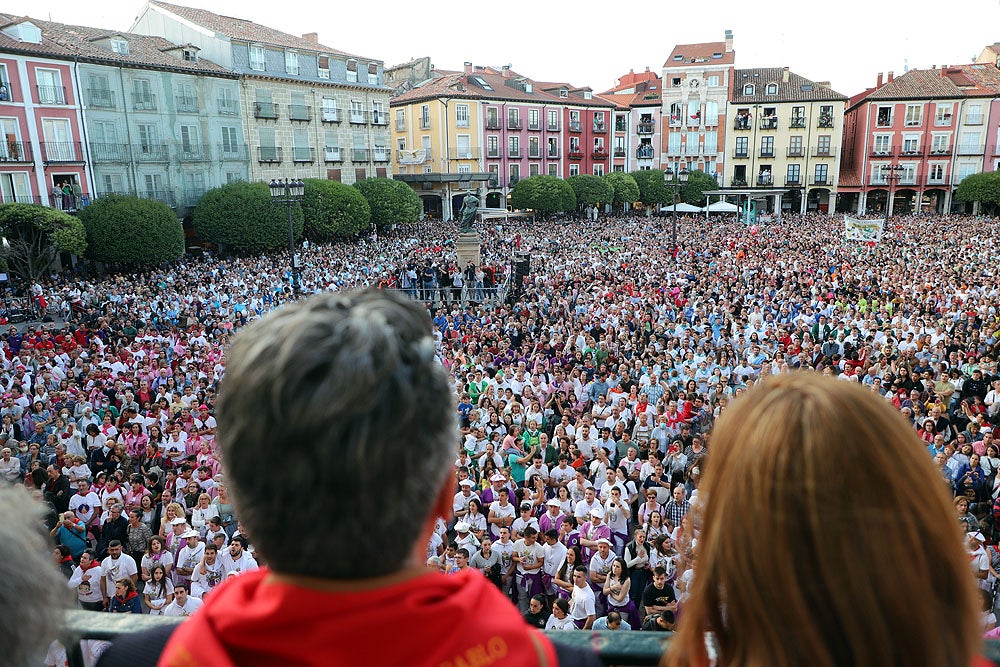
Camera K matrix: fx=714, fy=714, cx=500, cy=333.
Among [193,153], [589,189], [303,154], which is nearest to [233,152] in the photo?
[193,153]

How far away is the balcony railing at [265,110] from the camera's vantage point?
3862 cm

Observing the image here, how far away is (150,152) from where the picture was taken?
3388 centimetres

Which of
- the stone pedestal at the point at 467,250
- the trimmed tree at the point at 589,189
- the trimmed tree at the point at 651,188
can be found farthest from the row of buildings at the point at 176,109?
the trimmed tree at the point at 651,188

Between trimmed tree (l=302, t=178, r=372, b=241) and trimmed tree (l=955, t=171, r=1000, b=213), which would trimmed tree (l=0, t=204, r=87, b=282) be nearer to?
trimmed tree (l=302, t=178, r=372, b=241)

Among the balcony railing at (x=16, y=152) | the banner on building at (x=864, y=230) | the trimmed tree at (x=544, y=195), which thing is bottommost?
the banner on building at (x=864, y=230)

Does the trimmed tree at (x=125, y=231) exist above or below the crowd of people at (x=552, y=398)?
above

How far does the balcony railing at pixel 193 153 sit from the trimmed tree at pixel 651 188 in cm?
2945

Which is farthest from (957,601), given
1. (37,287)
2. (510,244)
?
(510,244)

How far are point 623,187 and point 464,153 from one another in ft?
38.2

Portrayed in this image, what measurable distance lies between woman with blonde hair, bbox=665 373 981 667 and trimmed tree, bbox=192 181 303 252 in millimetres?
32109

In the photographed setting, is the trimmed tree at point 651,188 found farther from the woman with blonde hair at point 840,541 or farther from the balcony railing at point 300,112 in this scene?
the woman with blonde hair at point 840,541

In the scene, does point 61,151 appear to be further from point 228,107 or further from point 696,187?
point 696,187

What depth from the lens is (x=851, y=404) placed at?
1.05m

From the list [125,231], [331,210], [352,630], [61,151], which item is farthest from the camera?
[331,210]
